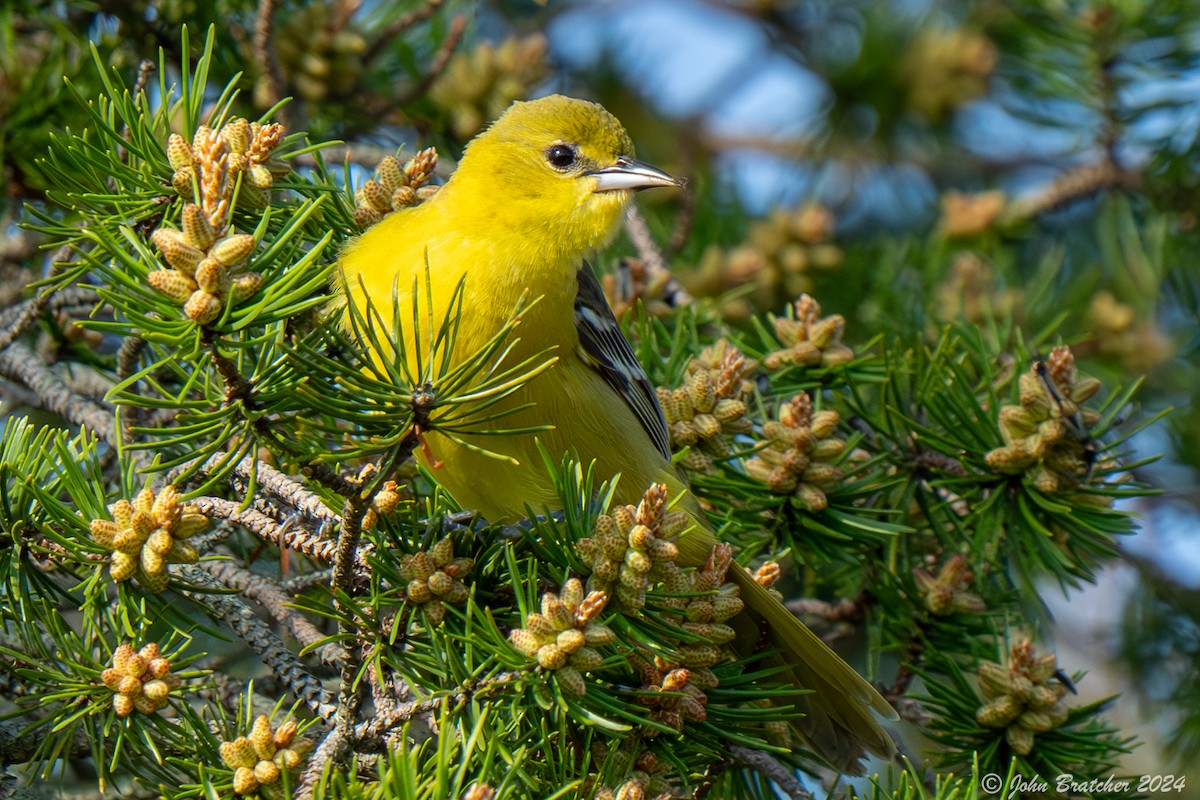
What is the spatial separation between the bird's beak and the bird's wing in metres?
0.29

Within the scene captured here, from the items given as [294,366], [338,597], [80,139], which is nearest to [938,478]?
[338,597]

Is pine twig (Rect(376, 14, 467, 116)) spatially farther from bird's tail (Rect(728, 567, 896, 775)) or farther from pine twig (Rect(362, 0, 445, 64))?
bird's tail (Rect(728, 567, 896, 775))

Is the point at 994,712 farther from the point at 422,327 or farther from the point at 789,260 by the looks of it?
the point at 789,260

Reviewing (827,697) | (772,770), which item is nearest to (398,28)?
(827,697)

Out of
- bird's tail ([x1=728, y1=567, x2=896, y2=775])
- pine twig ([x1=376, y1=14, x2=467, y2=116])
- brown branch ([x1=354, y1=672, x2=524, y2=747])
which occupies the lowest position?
bird's tail ([x1=728, y1=567, x2=896, y2=775])

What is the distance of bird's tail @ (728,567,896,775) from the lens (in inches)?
94.9

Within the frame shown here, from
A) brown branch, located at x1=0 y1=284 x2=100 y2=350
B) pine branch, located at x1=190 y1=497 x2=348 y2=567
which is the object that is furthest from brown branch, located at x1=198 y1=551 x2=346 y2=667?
brown branch, located at x1=0 y1=284 x2=100 y2=350

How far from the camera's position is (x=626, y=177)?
2822 mm

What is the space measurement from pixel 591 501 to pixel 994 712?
3.55ft

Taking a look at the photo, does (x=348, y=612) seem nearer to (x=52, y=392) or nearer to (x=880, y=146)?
(x=52, y=392)

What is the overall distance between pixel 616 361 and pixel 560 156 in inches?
21.5

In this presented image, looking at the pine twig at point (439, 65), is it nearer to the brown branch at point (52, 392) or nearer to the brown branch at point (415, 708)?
the brown branch at point (52, 392)

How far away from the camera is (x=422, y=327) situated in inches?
85.4

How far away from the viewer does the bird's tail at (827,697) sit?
7.91 feet
